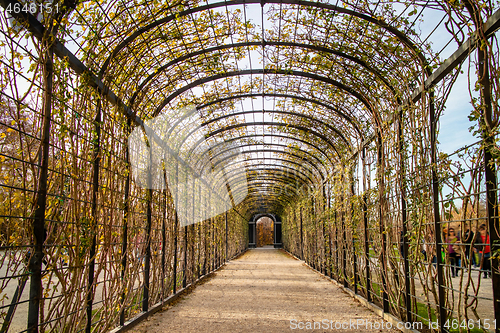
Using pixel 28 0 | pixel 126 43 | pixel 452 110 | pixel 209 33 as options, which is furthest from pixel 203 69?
pixel 452 110

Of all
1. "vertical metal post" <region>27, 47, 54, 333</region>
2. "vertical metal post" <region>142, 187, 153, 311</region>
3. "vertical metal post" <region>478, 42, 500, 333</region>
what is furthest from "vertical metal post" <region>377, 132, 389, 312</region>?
"vertical metal post" <region>27, 47, 54, 333</region>

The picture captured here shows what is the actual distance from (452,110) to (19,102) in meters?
3.54

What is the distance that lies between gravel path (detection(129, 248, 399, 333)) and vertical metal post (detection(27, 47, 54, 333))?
1904 millimetres

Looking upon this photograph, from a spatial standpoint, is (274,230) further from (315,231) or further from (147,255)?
(147,255)

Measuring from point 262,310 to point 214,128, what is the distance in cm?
394

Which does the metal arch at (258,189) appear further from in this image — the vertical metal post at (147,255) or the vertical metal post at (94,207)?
the vertical metal post at (94,207)

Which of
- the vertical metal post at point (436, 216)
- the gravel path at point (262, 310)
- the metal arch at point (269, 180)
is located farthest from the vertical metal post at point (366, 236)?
the metal arch at point (269, 180)

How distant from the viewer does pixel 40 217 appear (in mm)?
2506

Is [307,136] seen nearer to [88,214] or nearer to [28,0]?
→ [88,214]

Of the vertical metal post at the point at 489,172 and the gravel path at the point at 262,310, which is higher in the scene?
the vertical metal post at the point at 489,172

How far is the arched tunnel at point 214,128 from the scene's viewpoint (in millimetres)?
2607

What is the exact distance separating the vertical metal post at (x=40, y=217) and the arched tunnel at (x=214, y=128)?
1cm

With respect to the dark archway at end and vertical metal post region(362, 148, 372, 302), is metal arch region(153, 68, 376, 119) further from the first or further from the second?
the dark archway at end

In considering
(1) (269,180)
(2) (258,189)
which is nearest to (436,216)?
(1) (269,180)
